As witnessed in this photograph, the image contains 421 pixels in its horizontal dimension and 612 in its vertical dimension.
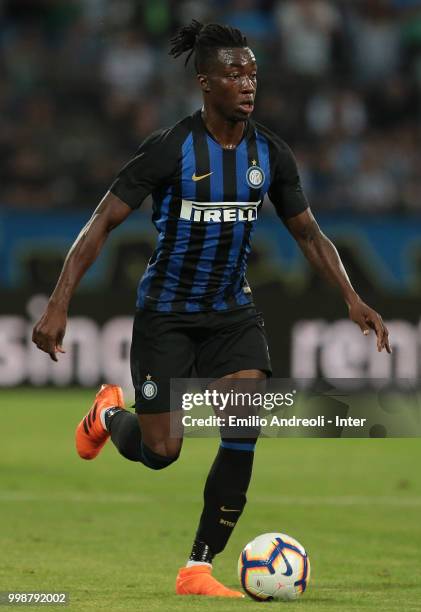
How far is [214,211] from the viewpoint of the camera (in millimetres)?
5684

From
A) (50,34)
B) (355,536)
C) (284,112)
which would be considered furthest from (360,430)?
(50,34)

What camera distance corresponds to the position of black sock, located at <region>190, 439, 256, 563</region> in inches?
225

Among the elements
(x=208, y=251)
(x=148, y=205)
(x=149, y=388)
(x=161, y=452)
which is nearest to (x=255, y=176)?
(x=208, y=251)

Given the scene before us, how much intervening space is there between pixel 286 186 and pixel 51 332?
1208mm

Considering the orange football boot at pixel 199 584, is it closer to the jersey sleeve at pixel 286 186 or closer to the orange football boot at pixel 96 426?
the orange football boot at pixel 96 426

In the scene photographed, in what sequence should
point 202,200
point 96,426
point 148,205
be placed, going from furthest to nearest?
point 148,205, point 96,426, point 202,200

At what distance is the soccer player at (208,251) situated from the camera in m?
5.57

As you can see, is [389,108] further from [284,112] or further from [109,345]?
[109,345]

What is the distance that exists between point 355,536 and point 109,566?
165cm

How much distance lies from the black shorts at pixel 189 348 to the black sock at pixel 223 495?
310 millimetres

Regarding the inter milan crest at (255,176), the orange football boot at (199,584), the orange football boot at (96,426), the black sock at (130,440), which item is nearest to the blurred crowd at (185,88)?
the orange football boot at (96,426)

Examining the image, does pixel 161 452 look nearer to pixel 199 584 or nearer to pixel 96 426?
pixel 199 584

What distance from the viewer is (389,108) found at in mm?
16844
